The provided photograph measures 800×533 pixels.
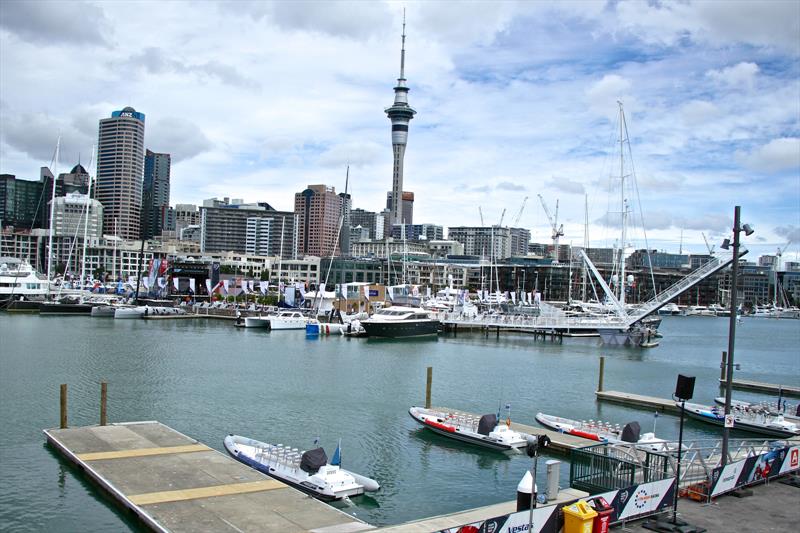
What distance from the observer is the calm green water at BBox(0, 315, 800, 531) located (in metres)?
26.7

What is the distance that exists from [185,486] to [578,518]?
13.7 m

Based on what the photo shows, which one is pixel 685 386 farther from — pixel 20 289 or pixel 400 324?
pixel 20 289

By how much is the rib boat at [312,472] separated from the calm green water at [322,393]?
1.00 meters

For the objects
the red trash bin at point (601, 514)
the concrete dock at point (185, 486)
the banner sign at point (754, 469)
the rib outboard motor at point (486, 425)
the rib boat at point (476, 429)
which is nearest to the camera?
the red trash bin at point (601, 514)

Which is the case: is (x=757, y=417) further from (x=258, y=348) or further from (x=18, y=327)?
(x=18, y=327)

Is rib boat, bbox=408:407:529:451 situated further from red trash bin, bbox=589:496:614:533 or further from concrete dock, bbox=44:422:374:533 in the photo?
red trash bin, bbox=589:496:614:533

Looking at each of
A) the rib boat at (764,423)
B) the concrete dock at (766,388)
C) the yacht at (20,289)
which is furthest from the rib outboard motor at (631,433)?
the yacht at (20,289)

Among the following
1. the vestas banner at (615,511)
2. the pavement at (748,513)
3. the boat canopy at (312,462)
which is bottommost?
the boat canopy at (312,462)

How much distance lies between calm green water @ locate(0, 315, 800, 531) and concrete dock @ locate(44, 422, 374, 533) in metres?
0.93

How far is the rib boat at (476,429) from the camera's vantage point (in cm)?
3288

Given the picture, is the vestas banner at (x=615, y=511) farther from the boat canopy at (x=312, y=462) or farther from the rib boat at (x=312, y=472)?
the boat canopy at (x=312, y=462)

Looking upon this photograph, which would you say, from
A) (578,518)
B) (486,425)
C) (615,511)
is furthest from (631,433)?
(578,518)

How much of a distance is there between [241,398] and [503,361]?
33.9 metres

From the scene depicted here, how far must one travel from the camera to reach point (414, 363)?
67.6 m
